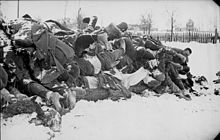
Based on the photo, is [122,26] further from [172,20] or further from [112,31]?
[172,20]

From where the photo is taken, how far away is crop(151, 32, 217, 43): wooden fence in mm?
1971

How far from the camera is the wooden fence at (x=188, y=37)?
6.47 ft

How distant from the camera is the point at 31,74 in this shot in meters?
1.73

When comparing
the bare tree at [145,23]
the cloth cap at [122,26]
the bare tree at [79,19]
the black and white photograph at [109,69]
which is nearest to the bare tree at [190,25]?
the black and white photograph at [109,69]

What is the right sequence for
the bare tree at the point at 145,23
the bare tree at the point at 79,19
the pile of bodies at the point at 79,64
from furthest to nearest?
the bare tree at the point at 145,23 < the bare tree at the point at 79,19 < the pile of bodies at the point at 79,64

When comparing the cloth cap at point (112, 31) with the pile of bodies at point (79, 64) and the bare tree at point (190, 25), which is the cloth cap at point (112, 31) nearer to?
the pile of bodies at point (79, 64)

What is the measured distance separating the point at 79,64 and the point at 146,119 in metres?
0.56

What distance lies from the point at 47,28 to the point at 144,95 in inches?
29.1

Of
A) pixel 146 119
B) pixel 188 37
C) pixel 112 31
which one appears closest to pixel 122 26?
pixel 112 31

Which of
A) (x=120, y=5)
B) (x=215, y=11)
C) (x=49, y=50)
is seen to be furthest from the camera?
(x=215, y=11)

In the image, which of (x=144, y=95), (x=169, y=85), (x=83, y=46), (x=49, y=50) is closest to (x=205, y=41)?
(x=169, y=85)

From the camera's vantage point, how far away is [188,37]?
2.03 m

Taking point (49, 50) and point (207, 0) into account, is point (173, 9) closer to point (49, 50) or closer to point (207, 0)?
point (207, 0)

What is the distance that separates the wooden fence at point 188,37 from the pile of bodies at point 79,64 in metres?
0.05
